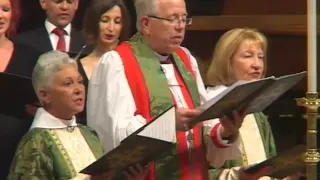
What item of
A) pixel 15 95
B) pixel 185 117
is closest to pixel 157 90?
pixel 185 117

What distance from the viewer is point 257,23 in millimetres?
4348

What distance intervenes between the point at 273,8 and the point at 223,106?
1687 millimetres

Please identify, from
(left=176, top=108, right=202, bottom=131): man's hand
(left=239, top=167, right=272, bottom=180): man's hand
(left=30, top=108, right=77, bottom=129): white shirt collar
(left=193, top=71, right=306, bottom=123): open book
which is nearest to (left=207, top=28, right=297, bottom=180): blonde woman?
(left=239, top=167, right=272, bottom=180): man's hand

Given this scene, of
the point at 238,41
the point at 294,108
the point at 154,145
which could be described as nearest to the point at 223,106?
the point at 154,145

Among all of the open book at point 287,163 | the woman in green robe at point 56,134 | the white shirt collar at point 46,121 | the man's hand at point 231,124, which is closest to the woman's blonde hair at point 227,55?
the man's hand at point 231,124

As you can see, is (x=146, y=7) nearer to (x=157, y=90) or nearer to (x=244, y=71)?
(x=157, y=90)

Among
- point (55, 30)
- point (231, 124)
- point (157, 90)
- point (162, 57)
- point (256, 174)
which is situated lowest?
point (256, 174)

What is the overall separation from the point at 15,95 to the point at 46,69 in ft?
0.91

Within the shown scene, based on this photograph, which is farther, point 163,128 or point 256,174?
point 256,174

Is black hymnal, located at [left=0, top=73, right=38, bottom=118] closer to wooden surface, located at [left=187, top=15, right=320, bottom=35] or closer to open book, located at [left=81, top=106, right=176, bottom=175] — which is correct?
open book, located at [left=81, top=106, right=176, bottom=175]

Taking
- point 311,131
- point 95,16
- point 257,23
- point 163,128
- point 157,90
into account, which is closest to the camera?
point 311,131

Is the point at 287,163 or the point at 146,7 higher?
the point at 146,7

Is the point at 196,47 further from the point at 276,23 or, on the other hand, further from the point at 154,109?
the point at 154,109

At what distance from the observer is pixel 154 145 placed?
8.98 ft
